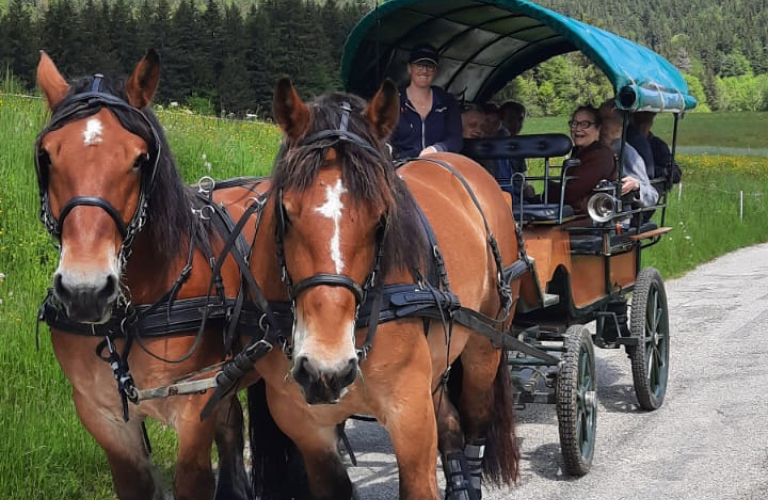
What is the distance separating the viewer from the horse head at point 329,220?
2.96 metres

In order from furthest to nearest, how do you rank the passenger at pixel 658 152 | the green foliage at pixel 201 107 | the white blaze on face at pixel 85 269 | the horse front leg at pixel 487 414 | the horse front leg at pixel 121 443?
the green foliage at pixel 201 107
the passenger at pixel 658 152
the horse front leg at pixel 487 414
the horse front leg at pixel 121 443
the white blaze on face at pixel 85 269

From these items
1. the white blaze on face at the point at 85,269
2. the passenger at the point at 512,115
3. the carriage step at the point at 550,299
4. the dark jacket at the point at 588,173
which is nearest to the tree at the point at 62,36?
the passenger at the point at 512,115

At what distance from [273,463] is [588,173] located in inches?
119

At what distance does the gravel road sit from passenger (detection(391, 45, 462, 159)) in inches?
73.0

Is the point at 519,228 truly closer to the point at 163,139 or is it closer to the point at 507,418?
the point at 507,418

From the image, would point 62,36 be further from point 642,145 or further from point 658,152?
point 642,145

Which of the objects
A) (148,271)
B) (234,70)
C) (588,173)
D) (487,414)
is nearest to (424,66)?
(588,173)

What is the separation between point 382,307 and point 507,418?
74.5 inches

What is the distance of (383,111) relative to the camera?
11.2ft

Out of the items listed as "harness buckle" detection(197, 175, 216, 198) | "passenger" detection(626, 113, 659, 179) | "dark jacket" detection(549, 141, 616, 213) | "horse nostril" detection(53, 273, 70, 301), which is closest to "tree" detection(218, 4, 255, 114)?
"passenger" detection(626, 113, 659, 179)

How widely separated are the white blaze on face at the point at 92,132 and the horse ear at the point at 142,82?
0.27 meters

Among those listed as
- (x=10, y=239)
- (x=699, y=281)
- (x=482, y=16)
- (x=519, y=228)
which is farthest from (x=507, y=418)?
(x=699, y=281)

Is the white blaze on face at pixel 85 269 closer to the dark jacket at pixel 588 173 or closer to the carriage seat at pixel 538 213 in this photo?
the carriage seat at pixel 538 213

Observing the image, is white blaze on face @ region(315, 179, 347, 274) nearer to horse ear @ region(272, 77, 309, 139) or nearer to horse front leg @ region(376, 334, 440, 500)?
horse ear @ region(272, 77, 309, 139)
